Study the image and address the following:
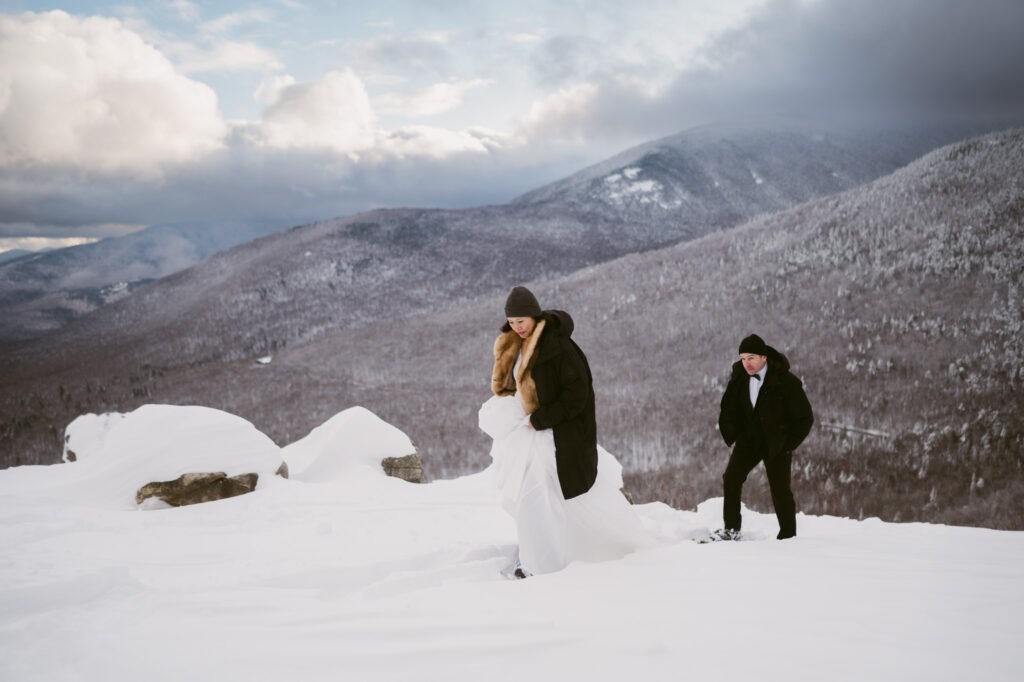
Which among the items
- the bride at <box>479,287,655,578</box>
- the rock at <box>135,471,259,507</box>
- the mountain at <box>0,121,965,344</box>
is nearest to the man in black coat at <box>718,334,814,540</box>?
the bride at <box>479,287,655,578</box>

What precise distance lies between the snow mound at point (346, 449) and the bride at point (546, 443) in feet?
14.8

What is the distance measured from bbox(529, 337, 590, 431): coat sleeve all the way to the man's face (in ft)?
5.85

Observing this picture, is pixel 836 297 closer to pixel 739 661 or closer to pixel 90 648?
pixel 739 661

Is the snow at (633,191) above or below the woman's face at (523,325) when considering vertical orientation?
above

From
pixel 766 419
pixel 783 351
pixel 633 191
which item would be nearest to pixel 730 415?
pixel 766 419

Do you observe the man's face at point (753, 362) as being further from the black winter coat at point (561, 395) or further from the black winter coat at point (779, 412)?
the black winter coat at point (561, 395)

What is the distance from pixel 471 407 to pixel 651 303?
39.5ft

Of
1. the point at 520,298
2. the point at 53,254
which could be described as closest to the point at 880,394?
the point at 520,298

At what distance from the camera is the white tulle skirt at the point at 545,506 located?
3992 mm

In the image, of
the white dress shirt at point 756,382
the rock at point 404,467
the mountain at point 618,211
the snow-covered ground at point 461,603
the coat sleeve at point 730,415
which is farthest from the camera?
the mountain at point 618,211

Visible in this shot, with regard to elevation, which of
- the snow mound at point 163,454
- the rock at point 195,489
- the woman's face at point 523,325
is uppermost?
the woman's face at point 523,325

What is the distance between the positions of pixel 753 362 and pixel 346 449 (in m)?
6.38

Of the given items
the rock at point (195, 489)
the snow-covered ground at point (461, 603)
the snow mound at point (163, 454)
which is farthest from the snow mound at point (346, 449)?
the snow-covered ground at point (461, 603)

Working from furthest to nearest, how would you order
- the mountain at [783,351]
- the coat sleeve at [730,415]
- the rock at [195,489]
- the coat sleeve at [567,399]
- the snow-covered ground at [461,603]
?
the mountain at [783,351] → the rock at [195,489] → the coat sleeve at [730,415] → the coat sleeve at [567,399] → the snow-covered ground at [461,603]
